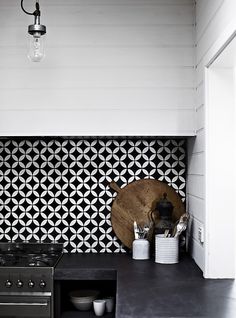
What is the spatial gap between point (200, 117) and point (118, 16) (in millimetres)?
816

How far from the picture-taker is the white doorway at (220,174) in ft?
8.74

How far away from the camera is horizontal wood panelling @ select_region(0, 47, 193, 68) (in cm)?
313

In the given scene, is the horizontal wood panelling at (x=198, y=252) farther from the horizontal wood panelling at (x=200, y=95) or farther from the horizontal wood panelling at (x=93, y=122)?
the horizontal wood panelling at (x=200, y=95)

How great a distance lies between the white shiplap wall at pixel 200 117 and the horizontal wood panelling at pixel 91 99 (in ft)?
0.72

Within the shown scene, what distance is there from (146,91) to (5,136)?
0.90 m

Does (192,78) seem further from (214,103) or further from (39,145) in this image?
(39,145)

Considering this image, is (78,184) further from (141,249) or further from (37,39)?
(37,39)

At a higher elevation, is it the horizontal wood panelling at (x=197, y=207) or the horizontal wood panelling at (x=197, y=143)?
the horizontal wood panelling at (x=197, y=143)

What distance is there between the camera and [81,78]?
10.3ft

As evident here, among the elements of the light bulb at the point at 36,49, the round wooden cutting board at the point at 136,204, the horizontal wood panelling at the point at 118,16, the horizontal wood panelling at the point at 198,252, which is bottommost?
the horizontal wood panelling at the point at 198,252

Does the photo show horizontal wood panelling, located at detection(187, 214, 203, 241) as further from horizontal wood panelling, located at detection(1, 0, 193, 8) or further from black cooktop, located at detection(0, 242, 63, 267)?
horizontal wood panelling, located at detection(1, 0, 193, 8)

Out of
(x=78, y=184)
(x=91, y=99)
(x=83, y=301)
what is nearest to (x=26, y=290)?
(x=83, y=301)

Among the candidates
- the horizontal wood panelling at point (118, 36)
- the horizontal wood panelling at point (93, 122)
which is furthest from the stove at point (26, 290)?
the horizontal wood panelling at point (118, 36)

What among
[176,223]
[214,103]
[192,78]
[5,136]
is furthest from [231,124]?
[5,136]
